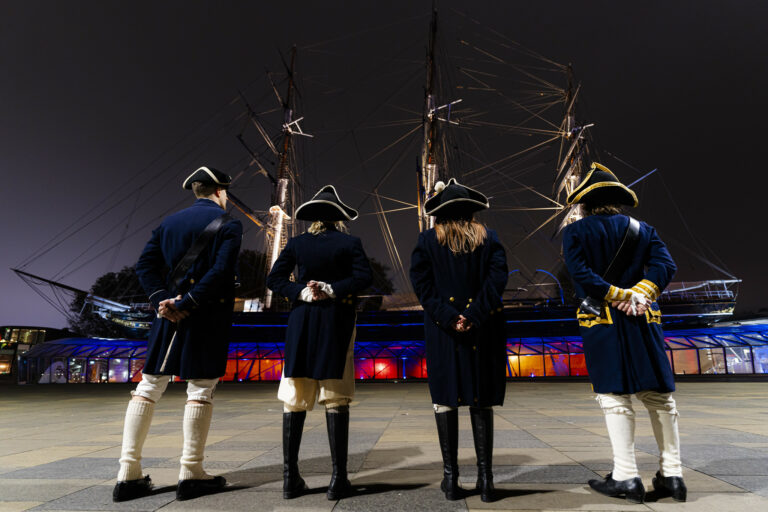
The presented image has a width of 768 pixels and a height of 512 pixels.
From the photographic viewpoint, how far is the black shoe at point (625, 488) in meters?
2.91

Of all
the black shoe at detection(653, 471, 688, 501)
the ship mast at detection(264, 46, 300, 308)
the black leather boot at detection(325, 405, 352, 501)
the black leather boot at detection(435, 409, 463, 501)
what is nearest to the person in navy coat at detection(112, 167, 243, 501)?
the black leather boot at detection(325, 405, 352, 501)

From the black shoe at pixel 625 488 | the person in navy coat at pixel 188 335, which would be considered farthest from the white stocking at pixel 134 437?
the black shoe at pixel 625 488

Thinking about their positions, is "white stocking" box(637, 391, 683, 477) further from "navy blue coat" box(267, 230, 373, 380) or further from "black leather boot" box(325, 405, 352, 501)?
"navy blue coat" box(267, 230, 373, 380)

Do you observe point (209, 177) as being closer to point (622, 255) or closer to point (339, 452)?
point (339, 452)

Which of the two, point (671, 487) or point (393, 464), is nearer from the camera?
point (671, 487)

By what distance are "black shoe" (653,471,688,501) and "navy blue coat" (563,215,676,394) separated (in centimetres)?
55

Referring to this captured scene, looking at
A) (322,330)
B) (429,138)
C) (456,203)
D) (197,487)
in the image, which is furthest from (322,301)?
(429,138)

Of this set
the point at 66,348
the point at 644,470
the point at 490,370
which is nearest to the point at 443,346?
the point at 490,370

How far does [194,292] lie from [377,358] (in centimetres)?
2596

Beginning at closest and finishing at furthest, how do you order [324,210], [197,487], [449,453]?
[449,453], [197,487], [324,210]

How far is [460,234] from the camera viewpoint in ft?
11.5

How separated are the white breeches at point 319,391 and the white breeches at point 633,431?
1800 millimetres

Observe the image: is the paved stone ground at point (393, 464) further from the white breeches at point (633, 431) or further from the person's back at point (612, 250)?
the person's back at point (612, 250)

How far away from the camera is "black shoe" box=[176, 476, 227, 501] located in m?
3.10
